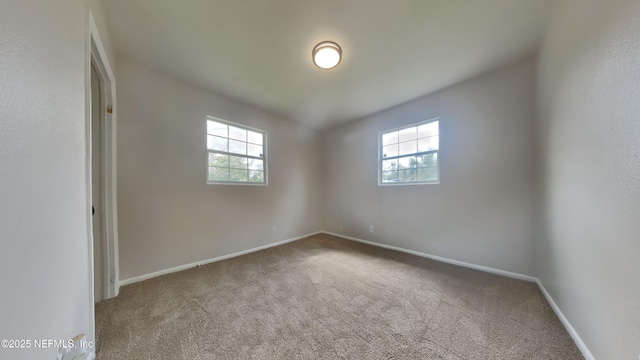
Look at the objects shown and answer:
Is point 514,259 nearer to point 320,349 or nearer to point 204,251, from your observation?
point 320,349

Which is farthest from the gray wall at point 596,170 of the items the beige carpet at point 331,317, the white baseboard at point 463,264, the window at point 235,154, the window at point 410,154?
the window at point 235,154

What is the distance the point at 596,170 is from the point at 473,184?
143 centimetres

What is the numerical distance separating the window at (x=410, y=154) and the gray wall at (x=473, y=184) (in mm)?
109

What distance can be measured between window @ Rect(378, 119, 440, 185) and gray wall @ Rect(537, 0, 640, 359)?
1.22 m

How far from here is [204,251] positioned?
2707 mm

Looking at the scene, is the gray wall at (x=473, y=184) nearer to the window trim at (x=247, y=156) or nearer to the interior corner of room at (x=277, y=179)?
the interior corner of room at (x=277, y=179)

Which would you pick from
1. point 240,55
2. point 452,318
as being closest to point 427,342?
point 452,318

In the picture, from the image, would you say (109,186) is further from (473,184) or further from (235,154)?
(473,184)

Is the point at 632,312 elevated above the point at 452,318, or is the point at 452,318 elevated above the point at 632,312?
the point at 632,312

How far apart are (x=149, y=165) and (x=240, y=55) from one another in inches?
66.0

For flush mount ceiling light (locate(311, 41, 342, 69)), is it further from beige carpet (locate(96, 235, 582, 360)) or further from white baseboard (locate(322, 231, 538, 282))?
white baseboard (locate(322, 231, 538, 282))

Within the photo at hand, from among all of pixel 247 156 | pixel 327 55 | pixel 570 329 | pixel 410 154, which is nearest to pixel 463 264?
pixel 570 329

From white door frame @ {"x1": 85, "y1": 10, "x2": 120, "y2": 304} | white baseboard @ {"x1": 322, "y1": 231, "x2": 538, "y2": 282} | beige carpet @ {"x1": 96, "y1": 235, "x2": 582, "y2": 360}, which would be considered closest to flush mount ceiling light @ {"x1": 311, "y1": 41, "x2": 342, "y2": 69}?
white door frame @ {"x1": 85, "y1": 10, "x2": 120, "y2": 304}

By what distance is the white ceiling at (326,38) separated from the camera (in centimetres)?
157
